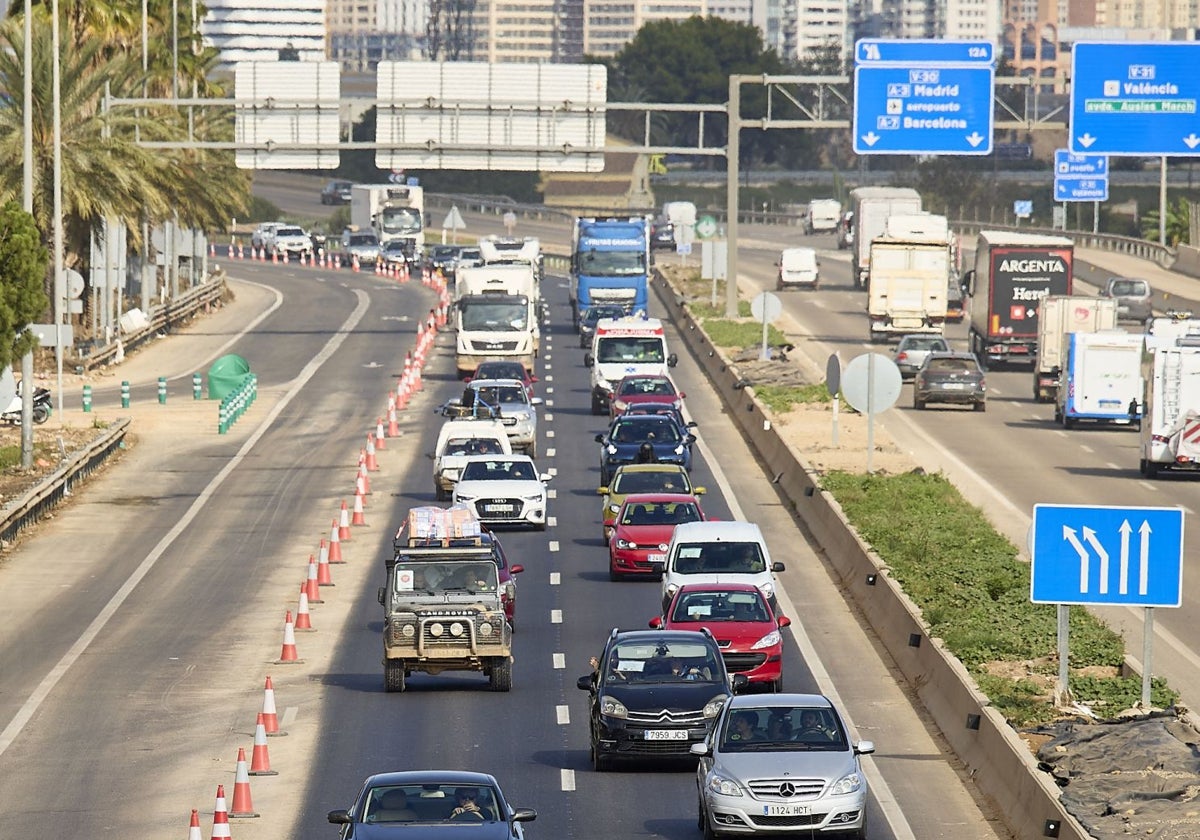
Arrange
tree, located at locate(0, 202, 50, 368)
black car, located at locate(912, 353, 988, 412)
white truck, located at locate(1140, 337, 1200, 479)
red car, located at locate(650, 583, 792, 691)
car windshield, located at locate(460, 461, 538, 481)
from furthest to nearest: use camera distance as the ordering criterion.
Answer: black car, located at locate(912, 353, 988, 412)
white truck, located at locate(1140, 337, 1200, 479)
car windshield, located at locate(460, 461, 538, 481)
tree, located at locate(0, 202, 50, 368)
red car, located at locate(650, 583, 792, 691)

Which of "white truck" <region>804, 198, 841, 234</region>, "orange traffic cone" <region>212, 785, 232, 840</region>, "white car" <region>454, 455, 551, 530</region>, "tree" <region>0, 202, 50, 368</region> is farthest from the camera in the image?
"white truck" <region>804, 198, 841, 234</region>

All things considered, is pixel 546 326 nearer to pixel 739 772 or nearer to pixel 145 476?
pixel 145 476

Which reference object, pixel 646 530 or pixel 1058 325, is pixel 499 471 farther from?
pixel 1058 325

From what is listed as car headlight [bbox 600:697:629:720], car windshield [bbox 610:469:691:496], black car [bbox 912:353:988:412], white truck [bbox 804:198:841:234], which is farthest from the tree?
white truck [bbox 804:198:841:234]

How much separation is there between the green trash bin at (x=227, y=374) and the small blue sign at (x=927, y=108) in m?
18.1

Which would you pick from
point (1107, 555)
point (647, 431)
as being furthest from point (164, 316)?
point (1107, 555)

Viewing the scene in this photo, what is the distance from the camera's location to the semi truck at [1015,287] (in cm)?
7300

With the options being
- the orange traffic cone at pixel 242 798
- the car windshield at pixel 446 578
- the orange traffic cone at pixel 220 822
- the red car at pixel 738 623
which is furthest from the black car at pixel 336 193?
the orange traffic cone at pixel 220 822

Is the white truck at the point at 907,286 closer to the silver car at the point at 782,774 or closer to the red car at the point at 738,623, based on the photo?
the red car at the point at 738,623

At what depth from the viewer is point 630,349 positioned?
6147 centimetres

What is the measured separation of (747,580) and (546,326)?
5622 centimetres

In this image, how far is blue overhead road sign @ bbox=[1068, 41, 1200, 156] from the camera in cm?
5784

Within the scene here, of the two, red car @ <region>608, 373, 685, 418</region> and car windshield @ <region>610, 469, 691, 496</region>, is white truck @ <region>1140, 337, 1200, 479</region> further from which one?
car windshield @ <region>610, 469, 691, 496</region>

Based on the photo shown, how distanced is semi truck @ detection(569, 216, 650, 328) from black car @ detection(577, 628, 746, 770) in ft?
186
